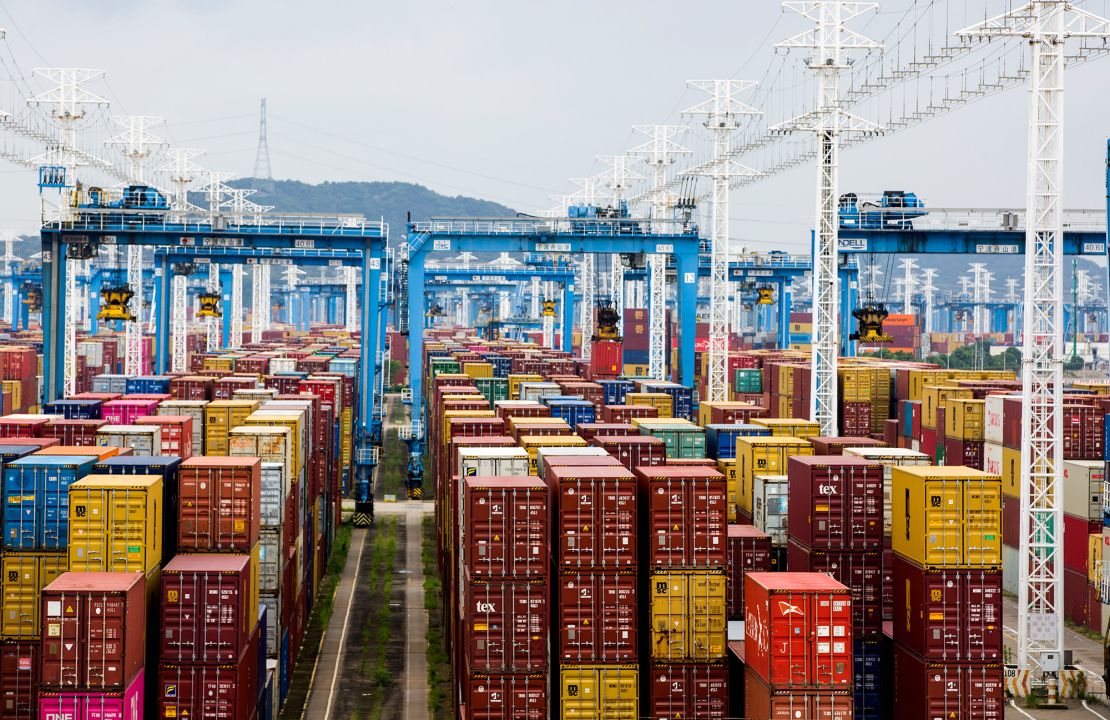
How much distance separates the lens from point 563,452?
1236 inches

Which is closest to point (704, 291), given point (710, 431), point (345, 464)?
point (345, 464)

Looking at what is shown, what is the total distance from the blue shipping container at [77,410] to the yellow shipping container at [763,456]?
2334 cm

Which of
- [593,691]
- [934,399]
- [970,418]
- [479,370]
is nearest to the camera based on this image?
[593,691]

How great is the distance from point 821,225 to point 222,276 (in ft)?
301

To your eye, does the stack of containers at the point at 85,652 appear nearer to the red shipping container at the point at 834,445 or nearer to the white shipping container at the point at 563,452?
the white shipping container at the point at 563,452

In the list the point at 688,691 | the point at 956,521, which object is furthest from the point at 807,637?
the point at 956,521

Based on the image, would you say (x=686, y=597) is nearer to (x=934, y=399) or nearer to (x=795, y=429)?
(x=795, y=429)

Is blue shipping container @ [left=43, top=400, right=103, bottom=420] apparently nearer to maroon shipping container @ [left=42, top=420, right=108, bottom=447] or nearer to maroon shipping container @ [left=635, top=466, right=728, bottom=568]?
maroon shipping container @ [left=42, top=420, right=108, bottom=447]

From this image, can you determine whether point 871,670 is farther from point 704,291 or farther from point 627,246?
point 704,291

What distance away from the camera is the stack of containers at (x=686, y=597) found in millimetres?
25062

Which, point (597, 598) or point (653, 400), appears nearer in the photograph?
point (597, 598)

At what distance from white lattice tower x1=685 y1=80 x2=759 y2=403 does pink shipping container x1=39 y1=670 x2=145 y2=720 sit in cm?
4505

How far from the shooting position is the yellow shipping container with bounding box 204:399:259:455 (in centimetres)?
4578

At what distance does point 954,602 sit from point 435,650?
16.7 m
